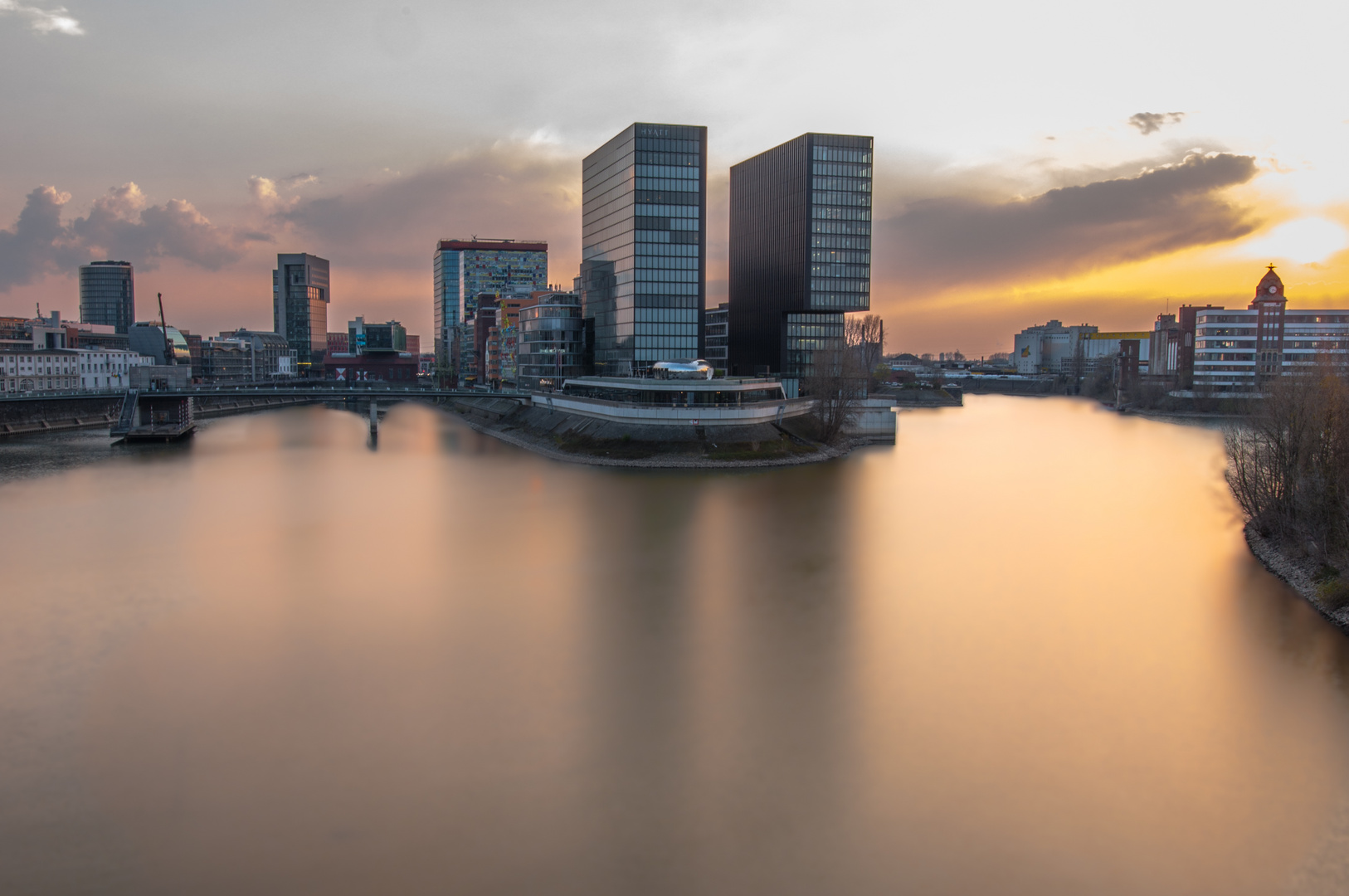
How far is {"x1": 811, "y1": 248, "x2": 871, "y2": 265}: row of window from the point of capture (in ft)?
220

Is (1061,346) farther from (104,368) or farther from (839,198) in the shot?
(104,368)

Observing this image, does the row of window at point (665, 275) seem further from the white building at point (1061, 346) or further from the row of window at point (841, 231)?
the white building at point (1061, 346)

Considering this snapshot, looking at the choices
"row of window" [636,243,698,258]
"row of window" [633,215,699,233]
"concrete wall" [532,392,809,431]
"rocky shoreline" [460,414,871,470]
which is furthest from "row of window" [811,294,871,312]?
"concrete wall" [532,392,809,431]

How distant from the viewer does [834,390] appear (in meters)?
50.1

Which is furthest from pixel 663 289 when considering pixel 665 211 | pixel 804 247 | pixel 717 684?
pixel 717 684

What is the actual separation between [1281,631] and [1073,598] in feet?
12.7

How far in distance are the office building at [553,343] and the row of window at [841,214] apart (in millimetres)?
21414

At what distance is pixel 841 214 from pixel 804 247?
159 inches

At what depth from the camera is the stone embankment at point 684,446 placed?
4053 cm

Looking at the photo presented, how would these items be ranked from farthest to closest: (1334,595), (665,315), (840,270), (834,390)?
(840,270) < (665,315) < (834,390) < (1334,595)

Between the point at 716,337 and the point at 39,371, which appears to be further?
the point at 716,337

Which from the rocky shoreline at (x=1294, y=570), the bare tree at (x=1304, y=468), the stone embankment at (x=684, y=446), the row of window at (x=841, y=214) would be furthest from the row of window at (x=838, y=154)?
the rocky shoreline at (x=1294, y=570)

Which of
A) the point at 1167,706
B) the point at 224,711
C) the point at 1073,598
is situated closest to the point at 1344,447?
the point at 1073,598

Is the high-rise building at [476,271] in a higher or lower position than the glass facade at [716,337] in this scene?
higher
